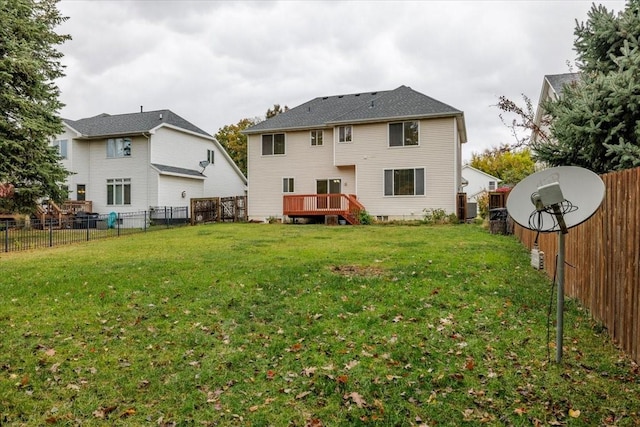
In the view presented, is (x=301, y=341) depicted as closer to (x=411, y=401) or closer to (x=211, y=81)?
(x=411, y=401)

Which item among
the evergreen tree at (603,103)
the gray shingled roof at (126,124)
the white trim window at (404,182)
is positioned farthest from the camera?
the gray shingled roof at (126,124)

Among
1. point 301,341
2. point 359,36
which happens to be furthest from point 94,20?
point 301,341

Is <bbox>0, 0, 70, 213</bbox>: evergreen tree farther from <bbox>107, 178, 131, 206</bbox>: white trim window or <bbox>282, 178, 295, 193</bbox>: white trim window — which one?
<bbox>282, 178, 295, 193</bbox>: white trim window

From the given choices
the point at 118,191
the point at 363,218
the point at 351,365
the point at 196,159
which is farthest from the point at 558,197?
the point at 196,159

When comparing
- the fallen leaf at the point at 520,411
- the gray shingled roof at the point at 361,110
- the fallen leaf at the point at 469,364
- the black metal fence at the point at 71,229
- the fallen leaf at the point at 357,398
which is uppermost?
the gray shingled roof at the point at 361,110

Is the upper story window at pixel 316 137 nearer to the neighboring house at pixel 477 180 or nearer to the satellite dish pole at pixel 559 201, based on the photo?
the satellite dish pole at pixel 559 201

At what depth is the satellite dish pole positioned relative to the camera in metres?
3.76

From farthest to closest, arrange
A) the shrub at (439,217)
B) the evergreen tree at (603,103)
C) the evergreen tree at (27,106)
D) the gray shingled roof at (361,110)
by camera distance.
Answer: the gray shingled roof at (361,110) < the shrub at (439,217) < the evergreen tree at (27,106) < the evergreen tree at (603,103)

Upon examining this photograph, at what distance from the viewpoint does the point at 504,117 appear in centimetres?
1255

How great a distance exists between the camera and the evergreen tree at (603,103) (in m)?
5.28

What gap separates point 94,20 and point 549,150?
18.1 meters

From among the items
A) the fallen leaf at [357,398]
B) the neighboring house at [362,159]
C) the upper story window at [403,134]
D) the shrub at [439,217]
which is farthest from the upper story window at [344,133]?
the fallen leaf at [357,398]

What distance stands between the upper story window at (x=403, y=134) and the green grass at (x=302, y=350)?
13639 mm

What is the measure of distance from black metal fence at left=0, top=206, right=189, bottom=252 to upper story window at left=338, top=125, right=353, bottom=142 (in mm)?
9797
